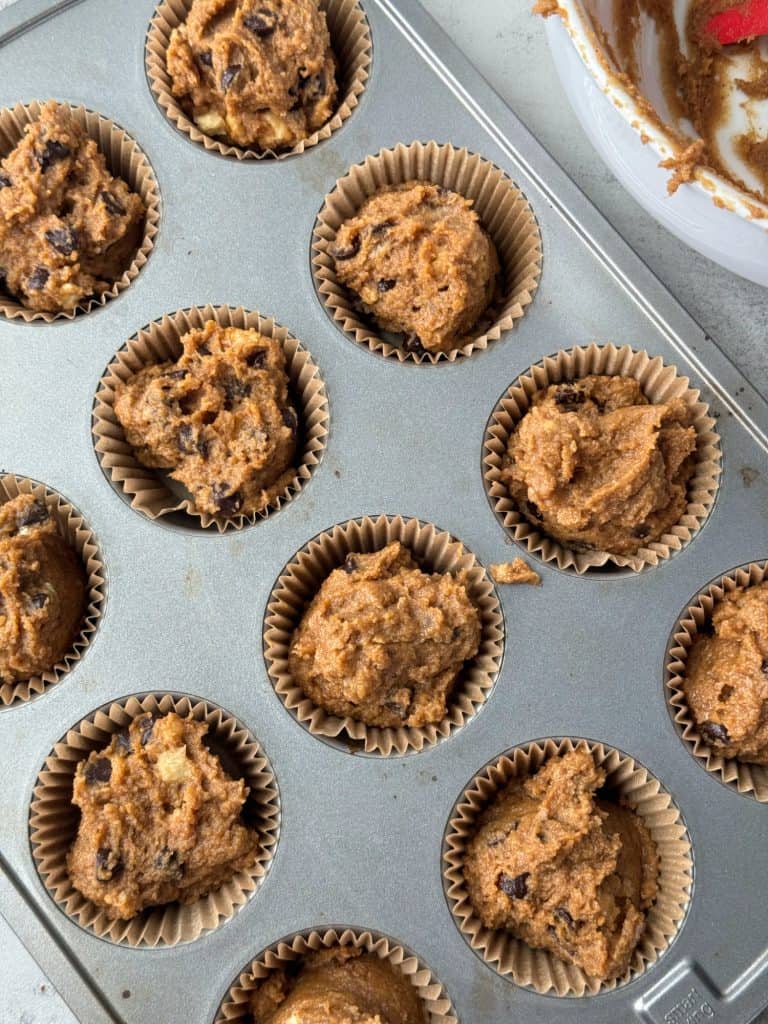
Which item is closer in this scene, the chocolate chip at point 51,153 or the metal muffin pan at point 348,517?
the metal muffin pan at point 348,517

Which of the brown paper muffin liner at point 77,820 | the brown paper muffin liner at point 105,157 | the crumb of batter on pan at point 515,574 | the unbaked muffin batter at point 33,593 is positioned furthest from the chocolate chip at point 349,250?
the brown paper muffin liner at point 77,820

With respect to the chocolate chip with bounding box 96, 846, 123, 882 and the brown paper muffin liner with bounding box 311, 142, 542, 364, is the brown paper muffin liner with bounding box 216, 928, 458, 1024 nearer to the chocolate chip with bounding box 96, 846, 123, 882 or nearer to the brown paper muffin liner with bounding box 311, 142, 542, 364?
the chocolate chip with bounding box 96, 846, 123, 882

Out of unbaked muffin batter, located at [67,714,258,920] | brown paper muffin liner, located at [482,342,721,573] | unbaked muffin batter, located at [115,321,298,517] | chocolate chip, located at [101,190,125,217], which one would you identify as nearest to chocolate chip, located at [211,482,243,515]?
unbaked muffin batter, located at [115,321,298,517]

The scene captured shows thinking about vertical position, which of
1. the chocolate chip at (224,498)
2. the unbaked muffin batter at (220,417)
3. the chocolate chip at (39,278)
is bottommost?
the chocolate chip at (224,498)

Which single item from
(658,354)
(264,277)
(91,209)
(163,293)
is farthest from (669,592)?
(91,209)

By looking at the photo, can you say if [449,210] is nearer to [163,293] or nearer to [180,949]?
[163,293]

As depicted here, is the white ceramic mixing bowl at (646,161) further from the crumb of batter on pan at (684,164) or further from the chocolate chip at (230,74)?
the chocolate chip at (230,74)
